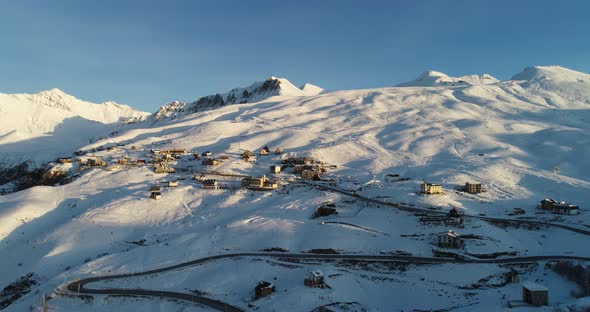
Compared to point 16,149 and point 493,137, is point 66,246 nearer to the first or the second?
point 493,137

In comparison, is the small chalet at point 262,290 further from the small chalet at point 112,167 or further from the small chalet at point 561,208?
the small chalet at point 112,167

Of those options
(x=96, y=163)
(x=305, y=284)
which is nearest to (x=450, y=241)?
(x=305, y=284)

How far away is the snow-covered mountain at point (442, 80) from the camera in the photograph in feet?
569

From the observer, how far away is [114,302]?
91.2ft

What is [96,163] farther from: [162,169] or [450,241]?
[450,241]

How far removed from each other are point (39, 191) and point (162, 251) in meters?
32.2

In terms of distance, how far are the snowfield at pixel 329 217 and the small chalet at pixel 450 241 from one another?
1057mm

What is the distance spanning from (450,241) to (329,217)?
13.3m

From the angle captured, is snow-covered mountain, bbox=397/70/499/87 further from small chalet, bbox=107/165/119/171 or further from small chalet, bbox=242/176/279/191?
small chalet, bbox=107/165/119/171

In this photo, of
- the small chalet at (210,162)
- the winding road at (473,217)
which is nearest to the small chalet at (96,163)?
the small chalet at (210,162)

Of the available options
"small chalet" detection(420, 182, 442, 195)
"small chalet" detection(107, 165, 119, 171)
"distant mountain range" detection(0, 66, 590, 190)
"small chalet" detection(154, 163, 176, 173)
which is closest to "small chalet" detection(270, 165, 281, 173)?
"small chalet" detection(154, 163, 176, 173)

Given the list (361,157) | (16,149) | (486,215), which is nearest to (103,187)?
(361,157)

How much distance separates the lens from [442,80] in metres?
179

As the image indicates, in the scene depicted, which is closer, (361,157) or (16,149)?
(361,157)
